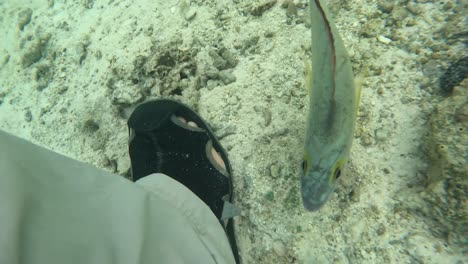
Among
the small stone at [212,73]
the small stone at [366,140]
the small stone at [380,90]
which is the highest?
the small stone at [212,73]

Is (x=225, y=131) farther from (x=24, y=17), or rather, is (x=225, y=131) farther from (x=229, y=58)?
(x=24, y=17)

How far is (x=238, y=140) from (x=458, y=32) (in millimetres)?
2008

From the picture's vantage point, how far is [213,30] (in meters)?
3.23

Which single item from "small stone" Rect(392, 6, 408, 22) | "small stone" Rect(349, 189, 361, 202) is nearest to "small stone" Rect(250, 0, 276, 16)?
"small stone" Rect(392, 6, 408, 22)

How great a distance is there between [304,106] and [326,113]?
0.82 metres

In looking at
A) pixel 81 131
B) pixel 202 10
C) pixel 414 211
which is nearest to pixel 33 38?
pixel 81 131

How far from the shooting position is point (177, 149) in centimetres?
276

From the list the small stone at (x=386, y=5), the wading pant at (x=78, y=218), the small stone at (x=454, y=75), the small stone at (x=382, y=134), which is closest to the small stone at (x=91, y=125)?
the wading pant at (x=78, y=218)

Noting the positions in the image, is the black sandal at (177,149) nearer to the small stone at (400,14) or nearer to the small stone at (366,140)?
the small stone at (366,140)

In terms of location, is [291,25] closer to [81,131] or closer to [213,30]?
[213,30]

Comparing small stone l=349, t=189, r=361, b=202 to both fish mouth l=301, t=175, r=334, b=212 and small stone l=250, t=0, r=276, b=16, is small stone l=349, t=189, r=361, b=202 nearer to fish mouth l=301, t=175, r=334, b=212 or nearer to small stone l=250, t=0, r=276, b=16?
fish mouth l=301, t=175, r=334, b=212

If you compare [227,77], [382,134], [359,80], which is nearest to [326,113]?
[359,80]

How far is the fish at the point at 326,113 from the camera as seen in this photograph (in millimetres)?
1860

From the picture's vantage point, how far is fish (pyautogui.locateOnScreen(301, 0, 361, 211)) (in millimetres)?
1860
